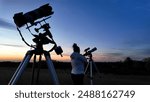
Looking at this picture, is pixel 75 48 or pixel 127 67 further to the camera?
pixel 127 67

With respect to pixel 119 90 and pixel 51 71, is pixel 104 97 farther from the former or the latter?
pixel 51 71

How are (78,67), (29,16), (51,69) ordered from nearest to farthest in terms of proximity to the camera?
(51,69), (29,16), (78,67)

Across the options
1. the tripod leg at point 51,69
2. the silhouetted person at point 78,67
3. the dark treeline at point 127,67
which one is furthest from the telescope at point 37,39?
the dark treeline at point 127,67

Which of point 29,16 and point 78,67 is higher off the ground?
point 29,16

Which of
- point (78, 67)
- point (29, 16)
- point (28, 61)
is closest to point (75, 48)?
point (78, 67)

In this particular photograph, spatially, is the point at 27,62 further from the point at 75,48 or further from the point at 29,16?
the point at 75,48

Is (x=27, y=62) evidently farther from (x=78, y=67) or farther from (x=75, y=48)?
(x=75, y=48)

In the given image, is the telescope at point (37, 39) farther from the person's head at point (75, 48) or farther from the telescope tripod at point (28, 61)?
the person's head at point (75, 48)

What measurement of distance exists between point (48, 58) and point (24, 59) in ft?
1.53

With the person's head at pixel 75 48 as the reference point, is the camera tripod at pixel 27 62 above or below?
below

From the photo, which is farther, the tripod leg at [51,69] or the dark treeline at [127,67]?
the dark treeline at [127,67]

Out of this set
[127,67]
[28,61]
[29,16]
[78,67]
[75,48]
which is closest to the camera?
[28,61]

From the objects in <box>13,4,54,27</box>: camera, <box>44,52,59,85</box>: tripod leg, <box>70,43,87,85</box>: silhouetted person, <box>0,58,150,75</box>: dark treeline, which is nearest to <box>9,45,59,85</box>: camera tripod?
<box>44,52,59,85</box>: tripod leg

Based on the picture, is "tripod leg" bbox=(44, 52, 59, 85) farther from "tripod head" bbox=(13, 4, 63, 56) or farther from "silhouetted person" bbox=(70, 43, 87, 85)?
"silhouetted person" bbox=(70, 43, 87, 85)
